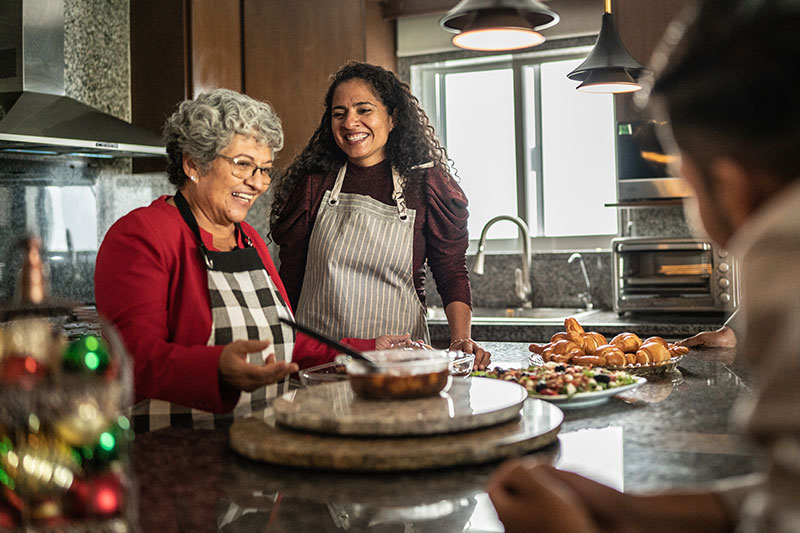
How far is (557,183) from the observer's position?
14.7 ft

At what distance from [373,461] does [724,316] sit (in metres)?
2.80

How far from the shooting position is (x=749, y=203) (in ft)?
2.12

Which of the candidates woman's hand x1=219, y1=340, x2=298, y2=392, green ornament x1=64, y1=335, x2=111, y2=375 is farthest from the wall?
green ornament x1=64, y1=335, x2=111, y2=375

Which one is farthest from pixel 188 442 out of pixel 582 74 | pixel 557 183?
pixel 557 183

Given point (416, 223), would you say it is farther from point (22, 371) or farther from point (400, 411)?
point (22, 371)

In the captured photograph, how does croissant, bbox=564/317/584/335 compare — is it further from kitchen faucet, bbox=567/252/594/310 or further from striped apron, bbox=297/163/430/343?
kitchen faucet, bbox=567/252/594/310

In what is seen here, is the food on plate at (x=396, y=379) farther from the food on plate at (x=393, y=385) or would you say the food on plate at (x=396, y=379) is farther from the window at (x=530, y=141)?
the window at (x=530, y=141)

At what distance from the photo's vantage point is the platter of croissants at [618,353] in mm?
1702

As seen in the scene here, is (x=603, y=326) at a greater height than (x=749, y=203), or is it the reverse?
(x=749, y=203)

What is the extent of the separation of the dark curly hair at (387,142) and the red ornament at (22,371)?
1858 mm

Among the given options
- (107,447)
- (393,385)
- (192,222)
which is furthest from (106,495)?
(192,222)

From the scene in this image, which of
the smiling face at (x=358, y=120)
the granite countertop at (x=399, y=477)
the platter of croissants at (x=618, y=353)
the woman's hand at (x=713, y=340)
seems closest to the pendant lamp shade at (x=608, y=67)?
the smiling face at (x=358, y=120)

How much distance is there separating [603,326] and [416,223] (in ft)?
4.11

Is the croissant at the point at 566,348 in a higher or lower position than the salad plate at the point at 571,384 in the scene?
higher
